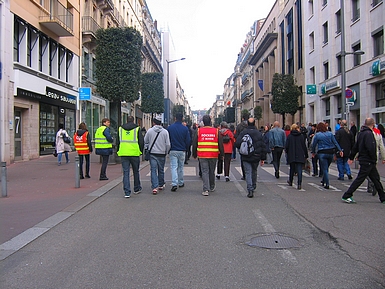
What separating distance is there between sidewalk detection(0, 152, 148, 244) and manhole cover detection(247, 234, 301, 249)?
3474mm

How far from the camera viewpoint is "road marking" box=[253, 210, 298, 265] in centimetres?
464

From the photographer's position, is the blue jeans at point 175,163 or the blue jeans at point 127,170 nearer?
the blue jeans at point 127,170

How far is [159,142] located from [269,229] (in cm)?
409

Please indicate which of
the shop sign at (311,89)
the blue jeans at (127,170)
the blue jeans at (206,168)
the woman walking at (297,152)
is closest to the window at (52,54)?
the blue jeans at (127,170)

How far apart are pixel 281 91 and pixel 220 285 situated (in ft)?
103

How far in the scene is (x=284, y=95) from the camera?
33.8 m

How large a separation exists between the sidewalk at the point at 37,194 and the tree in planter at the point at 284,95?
71.9 ft

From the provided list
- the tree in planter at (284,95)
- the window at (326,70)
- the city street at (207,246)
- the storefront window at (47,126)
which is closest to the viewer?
the city street at (207,246)

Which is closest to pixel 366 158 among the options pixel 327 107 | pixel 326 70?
pixel 327 107

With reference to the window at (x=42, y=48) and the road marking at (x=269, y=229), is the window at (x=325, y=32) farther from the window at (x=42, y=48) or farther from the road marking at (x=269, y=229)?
the road marking at (x=269, y=229)

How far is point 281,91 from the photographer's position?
33.9m

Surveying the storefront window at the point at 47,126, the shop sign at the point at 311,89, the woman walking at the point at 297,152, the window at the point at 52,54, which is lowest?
the woman walking at the point at 297,152

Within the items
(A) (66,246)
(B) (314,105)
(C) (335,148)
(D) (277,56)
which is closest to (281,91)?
(B) (314,105)

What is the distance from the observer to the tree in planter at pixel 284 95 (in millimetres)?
33625
